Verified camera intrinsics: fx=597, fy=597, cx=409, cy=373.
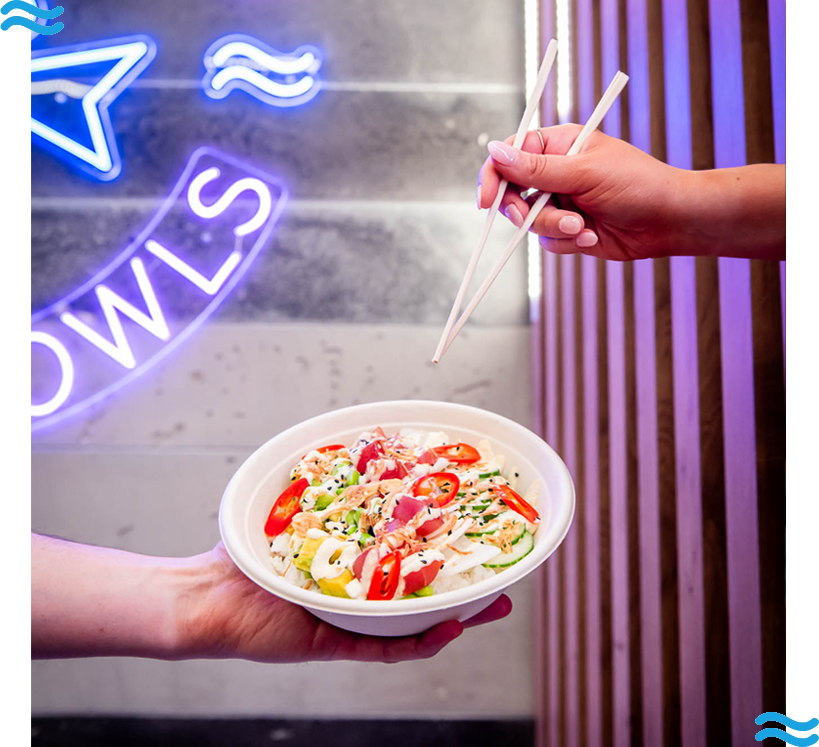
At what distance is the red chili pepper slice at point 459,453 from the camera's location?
1314mm

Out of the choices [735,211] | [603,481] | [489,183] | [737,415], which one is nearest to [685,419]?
[737,415]

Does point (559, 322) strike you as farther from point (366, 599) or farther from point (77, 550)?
point (77, 550)

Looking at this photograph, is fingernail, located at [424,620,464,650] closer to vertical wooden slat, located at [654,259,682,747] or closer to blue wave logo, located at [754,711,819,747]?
blue wave logo, located at [754,711,819,747]

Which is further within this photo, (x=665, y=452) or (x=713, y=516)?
(x=665, y=452)

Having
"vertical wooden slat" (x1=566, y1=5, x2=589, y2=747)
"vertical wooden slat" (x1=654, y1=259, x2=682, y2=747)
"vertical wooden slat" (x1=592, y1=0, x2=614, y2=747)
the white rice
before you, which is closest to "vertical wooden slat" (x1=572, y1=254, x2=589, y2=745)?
"vertical wooden slat" (x1=566, y1=5, x2=589, y2=747)

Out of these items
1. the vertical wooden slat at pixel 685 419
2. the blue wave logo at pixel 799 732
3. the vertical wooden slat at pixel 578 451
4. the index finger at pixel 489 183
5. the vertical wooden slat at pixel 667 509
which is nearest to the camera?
the blue wave logo at pixel 799 732

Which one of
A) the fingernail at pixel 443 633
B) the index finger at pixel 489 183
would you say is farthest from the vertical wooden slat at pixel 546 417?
the fingernail at pixel 443 633

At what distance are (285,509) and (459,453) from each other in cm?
39

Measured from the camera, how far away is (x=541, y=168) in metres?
1.17

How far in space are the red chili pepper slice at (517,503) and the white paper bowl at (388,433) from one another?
0.02m

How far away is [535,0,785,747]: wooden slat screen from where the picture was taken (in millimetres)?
1109

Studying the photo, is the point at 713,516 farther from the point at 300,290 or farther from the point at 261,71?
Result: the point at 261,71

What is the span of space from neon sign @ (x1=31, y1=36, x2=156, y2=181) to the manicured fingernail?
7.97 feet

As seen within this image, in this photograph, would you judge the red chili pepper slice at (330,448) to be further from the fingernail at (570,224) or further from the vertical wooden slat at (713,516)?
the vertical wooden slat at (713,516)
